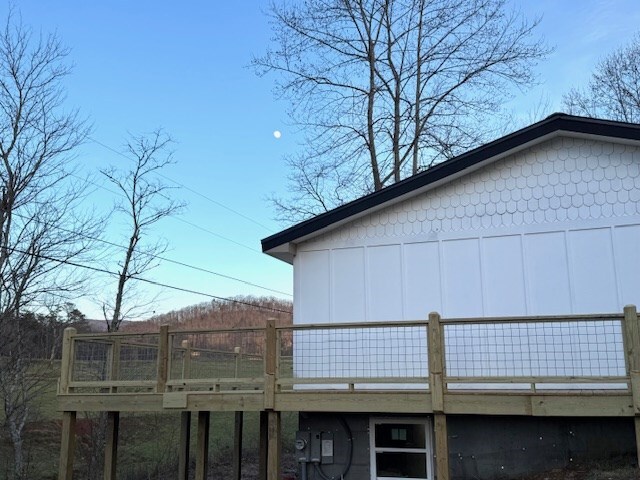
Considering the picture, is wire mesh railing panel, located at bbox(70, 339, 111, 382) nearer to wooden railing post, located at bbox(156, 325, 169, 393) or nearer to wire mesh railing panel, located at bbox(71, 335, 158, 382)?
wire mesh railing panel, located at bbox(71, 335, 158, 382)

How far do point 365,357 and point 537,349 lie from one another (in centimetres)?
246

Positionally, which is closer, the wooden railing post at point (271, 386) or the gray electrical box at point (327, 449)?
the wooden railing post at point (271, 386)

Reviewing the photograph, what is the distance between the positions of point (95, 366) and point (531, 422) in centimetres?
680

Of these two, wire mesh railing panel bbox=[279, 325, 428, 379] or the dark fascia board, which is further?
wire mesh railing panel bbox=[279, 325, 428, 379]

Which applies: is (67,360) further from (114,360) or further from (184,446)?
A: (184,446)

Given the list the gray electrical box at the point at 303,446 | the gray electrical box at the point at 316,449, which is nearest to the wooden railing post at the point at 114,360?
the gray electrical box at the point at 303,446

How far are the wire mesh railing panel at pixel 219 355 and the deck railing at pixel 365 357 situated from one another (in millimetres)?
20

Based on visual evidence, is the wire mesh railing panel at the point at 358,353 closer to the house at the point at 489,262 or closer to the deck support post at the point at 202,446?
the house at the point at 489,262

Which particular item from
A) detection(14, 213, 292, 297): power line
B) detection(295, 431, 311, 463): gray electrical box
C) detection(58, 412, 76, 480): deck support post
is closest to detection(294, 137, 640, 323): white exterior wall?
detection(295, 431, 311, 463): gray electrical box

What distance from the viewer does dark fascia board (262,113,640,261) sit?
8086 millimetres

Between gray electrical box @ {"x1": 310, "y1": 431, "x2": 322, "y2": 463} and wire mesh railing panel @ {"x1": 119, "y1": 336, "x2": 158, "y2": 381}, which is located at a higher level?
wire mesh railing panel @ {"x1": 119, "y1": 336, "x2": 158, "y2": 381}

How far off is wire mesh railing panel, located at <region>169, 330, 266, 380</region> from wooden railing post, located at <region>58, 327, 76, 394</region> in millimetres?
1559

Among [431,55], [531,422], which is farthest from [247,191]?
[531,422]

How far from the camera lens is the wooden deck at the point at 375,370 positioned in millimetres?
7020
